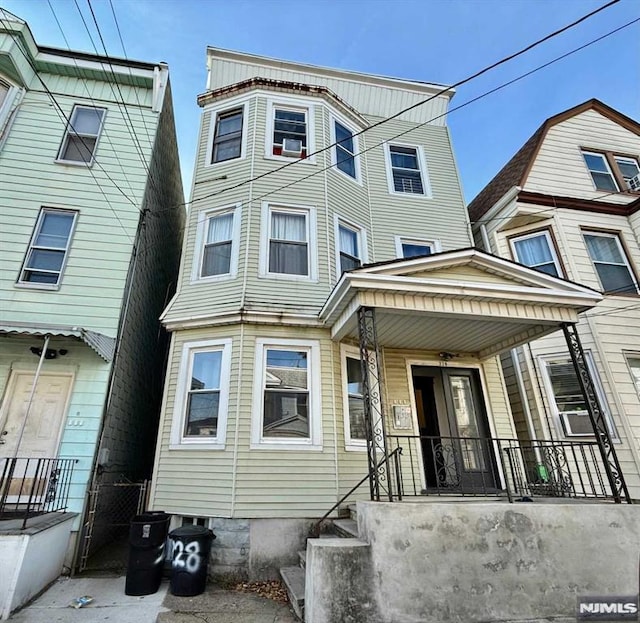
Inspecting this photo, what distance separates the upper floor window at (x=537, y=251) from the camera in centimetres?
909

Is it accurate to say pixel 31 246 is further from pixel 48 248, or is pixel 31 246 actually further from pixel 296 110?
pixel 296 110

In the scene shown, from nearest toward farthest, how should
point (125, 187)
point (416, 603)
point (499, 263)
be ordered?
point (416, 603) → point (499, 263) → point (125, 187)

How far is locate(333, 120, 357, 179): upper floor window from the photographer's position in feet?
31.2

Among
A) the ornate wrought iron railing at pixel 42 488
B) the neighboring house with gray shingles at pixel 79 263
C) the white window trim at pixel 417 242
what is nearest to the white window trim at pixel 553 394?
the white window trim at pixel 417 242

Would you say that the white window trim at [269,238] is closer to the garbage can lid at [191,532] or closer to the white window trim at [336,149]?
the white window trim at [336,149]

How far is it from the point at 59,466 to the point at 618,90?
1615 centimetres

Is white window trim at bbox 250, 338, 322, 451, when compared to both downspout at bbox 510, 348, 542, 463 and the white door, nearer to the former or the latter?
the white door

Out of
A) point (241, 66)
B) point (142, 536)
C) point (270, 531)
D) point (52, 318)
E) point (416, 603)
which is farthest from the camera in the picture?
point (241, 66)

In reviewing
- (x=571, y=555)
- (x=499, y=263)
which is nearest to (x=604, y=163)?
(x=499, y=263)

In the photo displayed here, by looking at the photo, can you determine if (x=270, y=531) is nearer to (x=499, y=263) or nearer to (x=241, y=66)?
(x=499, y=263)

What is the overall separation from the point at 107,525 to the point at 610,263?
12515 millimetres

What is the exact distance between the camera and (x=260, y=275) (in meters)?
7.37

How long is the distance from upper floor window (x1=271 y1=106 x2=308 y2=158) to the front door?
5850 mm

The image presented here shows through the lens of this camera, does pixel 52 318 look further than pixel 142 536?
Yes
